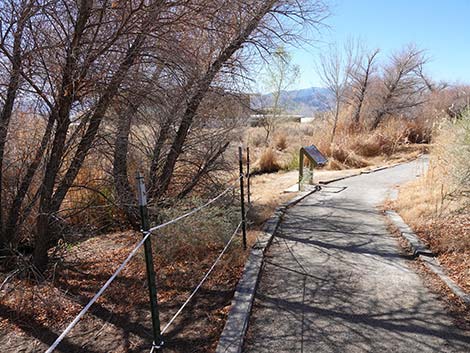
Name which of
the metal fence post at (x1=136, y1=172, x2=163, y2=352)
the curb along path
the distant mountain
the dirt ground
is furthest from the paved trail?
the distant mountain

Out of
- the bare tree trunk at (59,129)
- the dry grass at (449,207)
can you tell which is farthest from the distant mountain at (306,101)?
the bare tree trunk at (59,129)

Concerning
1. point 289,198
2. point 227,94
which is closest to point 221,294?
point 227,94

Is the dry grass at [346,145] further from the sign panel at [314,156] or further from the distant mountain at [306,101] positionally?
the sign panel at [314,156]

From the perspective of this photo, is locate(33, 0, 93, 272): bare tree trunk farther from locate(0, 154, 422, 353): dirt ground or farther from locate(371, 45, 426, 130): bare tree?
locate(371, 45, 426, 130): bare tree

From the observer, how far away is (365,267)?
4211mm

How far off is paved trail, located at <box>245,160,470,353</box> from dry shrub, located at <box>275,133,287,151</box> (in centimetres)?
1147

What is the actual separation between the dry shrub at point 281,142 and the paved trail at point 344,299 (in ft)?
37.6

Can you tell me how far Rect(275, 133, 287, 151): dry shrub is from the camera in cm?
1721

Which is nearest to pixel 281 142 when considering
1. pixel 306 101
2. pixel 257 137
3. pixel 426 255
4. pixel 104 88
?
pixel 257 137

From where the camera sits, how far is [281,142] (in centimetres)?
1750

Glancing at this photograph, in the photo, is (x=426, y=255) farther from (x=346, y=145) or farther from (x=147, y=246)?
(x=346, y=145)

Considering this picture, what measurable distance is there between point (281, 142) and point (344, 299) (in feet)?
47.0

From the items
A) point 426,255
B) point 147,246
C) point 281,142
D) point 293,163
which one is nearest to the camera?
point 147,246

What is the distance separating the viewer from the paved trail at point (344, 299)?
2822 mm
